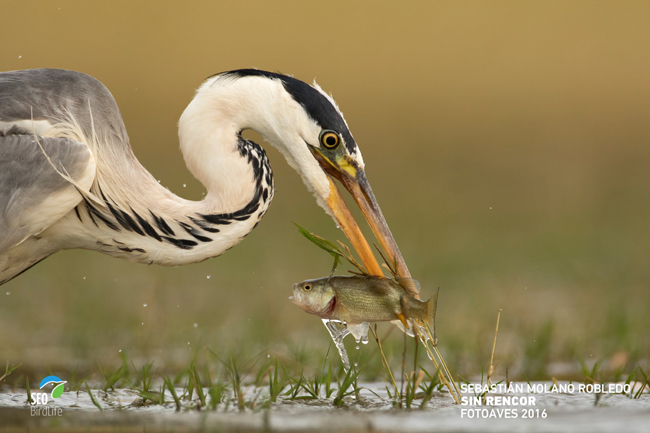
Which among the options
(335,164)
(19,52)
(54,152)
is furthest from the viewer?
(19,52)

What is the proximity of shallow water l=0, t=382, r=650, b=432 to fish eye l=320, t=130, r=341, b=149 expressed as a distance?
4.36 feet

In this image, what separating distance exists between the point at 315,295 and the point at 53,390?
1.51m

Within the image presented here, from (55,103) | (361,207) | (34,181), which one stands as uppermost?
(55,103)

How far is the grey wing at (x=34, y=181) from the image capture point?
12.8ft

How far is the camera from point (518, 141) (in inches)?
707

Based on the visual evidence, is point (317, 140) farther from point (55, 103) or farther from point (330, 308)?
point (55, 103)

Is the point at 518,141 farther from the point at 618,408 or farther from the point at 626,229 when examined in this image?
the point at 618,408

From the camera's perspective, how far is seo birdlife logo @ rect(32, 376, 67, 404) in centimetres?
394

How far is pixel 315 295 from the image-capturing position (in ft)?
12.2

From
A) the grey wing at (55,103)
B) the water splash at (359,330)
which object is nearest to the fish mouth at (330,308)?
the water splash at (359,330)

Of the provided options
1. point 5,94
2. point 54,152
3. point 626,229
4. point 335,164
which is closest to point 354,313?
point 335,164

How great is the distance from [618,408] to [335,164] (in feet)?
6.03

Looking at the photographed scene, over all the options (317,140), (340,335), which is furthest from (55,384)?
(317,140)

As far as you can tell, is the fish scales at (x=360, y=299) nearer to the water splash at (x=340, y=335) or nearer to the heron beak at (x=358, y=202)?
the water splash at (x=340, y=335)
